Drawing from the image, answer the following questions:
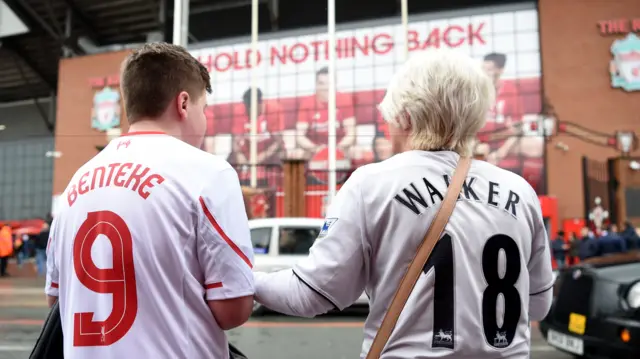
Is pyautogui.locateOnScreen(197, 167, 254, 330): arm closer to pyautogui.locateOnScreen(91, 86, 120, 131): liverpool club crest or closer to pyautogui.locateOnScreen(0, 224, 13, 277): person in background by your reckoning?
pyautogui.locateOnScreen(0, 224, 13, 277): person in background

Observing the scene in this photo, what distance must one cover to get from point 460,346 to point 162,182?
88cm

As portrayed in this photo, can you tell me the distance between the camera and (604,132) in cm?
2273

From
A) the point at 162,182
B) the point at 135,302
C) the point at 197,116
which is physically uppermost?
the point at 197,116

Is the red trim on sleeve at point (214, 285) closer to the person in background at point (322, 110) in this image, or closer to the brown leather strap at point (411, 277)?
the brown leather strap at point (411, 277)

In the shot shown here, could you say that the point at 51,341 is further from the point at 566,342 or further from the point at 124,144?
the point at 566,342

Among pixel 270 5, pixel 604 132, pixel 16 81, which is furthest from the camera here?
pixel 16 81

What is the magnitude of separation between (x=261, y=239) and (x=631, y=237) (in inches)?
372

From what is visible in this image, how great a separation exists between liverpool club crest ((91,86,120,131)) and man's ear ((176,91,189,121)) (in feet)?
97.0

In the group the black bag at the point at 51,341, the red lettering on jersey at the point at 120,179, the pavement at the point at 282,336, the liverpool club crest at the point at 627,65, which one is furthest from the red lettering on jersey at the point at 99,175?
the liverpool club crest at the point at 627,65

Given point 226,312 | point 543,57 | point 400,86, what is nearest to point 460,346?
point 226,312

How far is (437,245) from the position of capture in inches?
54.2

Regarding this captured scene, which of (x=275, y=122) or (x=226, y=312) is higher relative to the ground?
(x=275, y=122)

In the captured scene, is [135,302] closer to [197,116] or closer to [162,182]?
[162,182]

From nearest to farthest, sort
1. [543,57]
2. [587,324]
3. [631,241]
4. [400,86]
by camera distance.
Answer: [400,86]
[587,324]
[631,241]
[543,57]
